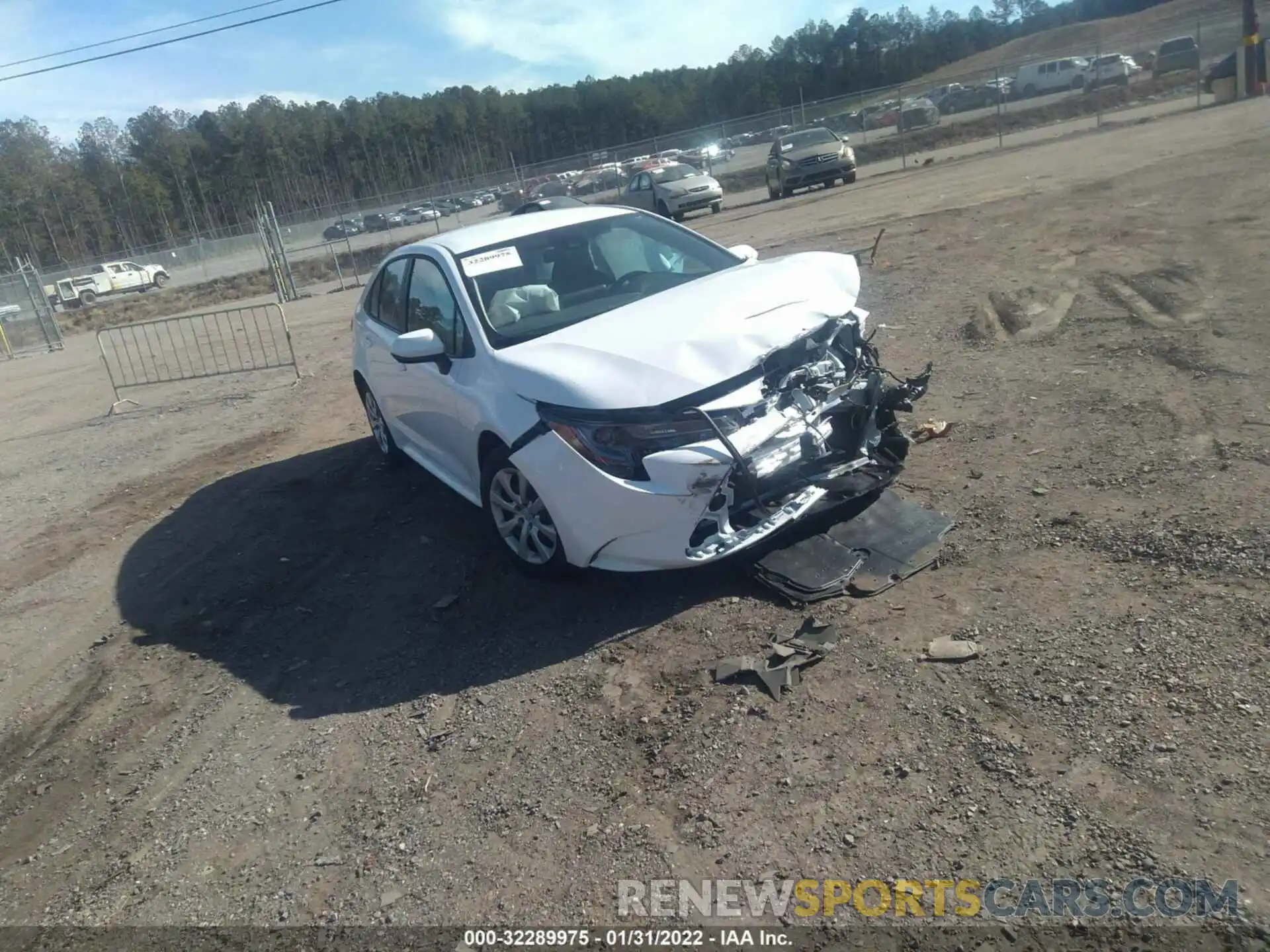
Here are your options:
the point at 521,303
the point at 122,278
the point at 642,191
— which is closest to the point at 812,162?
the point at 642,191

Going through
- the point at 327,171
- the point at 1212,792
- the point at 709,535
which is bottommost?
the point at 1212,792

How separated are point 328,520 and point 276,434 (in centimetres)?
334

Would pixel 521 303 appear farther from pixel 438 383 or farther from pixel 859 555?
pixel 859 555

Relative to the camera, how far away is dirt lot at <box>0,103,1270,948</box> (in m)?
2.96

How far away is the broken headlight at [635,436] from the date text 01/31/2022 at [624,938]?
1972 millimetres

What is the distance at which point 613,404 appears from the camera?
4215 mm

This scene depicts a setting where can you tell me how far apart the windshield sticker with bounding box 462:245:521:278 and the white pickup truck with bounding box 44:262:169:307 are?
140 feet

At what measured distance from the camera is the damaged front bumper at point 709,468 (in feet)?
13.7

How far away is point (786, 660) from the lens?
388 cm

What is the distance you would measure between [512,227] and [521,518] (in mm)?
2136

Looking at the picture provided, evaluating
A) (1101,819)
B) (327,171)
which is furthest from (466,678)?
(327,171)

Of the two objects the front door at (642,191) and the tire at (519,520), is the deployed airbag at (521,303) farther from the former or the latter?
the front door at (642,191)

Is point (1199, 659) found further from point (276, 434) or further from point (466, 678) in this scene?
point (276, 434)

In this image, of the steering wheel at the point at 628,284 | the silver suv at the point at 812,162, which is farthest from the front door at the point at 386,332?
the silver suv at the point at 812,162
